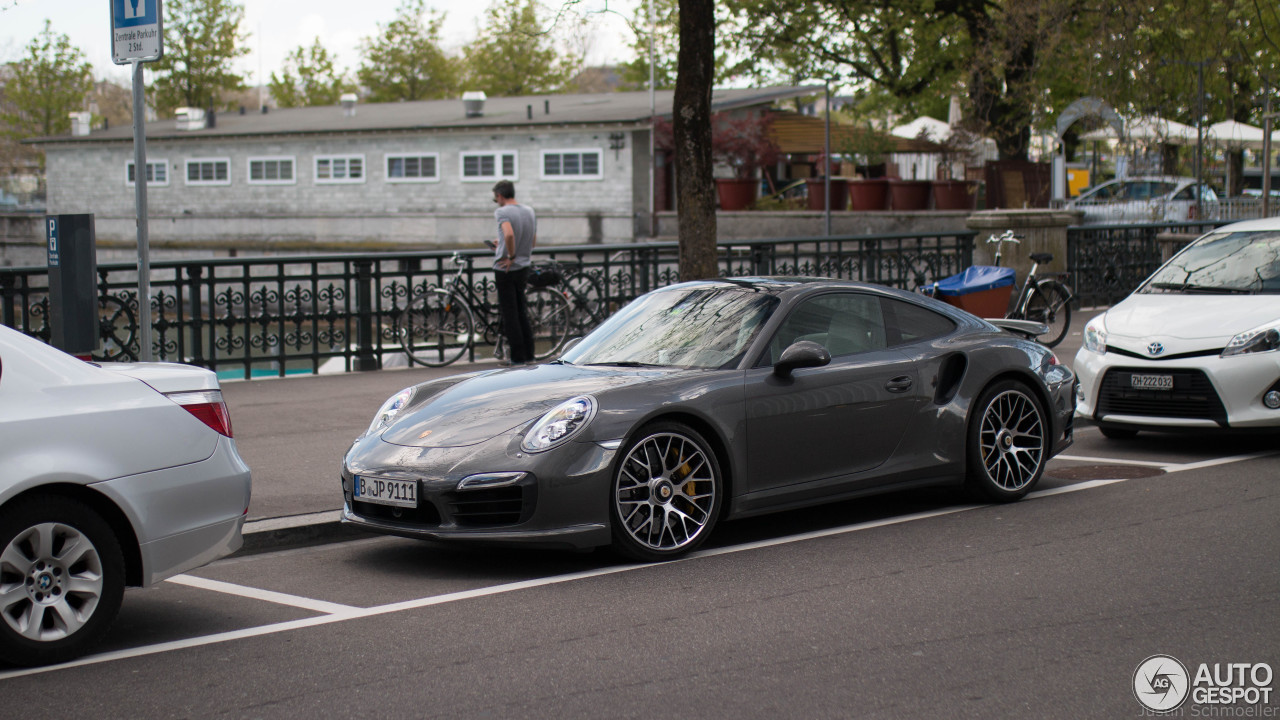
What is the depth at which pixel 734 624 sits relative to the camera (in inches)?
208

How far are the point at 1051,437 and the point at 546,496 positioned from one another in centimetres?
353

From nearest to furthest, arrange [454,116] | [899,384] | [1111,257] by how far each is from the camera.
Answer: [899,384] < [1111,257] < [454,116]

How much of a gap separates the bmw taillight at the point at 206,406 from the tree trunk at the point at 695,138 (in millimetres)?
6817

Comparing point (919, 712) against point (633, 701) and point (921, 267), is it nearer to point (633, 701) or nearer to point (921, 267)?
point (633, 701)

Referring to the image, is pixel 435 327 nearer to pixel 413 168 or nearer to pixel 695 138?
pixel 695 138

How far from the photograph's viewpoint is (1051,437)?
26.1 ft

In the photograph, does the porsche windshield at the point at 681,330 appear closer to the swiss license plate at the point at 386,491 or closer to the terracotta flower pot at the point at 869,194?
the swiss license plate at the point at 386,491

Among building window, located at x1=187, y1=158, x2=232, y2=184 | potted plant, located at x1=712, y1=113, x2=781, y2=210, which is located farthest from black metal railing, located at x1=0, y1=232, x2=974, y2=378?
building window, located at x1=187, y1=158, x2=232, y2=184

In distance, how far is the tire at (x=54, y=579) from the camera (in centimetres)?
471

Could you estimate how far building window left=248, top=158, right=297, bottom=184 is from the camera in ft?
179

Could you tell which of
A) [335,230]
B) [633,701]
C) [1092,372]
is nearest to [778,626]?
[633,701]

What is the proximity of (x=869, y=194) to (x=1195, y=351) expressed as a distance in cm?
2520

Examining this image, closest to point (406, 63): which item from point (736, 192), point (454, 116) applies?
point (454, 116)

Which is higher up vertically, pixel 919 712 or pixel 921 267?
pixel 921 267
